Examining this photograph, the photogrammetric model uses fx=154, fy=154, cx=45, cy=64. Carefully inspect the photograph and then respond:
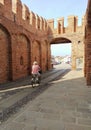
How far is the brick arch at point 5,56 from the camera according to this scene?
36.3 ft

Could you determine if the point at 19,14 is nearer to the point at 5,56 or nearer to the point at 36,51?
the point at 5,56

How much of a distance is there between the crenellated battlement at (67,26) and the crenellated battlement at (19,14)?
3.48 m

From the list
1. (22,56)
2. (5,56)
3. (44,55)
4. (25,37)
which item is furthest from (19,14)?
(44,55)

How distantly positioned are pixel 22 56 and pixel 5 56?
2753mm

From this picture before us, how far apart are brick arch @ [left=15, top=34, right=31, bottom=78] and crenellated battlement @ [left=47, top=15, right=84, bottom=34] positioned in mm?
7138

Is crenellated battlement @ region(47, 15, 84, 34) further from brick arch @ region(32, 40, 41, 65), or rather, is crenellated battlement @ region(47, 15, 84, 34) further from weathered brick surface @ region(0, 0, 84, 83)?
brick arch @ region(32, 40, 41, 65)

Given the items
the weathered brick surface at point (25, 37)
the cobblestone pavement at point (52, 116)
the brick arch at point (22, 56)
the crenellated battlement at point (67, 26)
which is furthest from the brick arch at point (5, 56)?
the crenellated battlement at point (67, 26)

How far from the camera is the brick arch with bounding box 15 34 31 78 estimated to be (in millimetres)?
13137

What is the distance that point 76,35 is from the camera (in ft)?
67.8

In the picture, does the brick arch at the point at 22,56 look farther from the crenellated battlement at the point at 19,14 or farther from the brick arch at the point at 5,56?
the crenellated battlement at the point at 19,14

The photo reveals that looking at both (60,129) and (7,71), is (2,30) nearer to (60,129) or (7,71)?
(7,71)

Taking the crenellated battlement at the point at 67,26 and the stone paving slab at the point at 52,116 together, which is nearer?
the stone paving slab at the point at 52,116

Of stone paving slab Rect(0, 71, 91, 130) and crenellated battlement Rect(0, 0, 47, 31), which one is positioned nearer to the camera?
stone paving slab Rect(0, 71, 91, 130)

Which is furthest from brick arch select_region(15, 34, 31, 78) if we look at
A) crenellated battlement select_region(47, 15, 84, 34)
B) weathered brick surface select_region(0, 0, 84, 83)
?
crenellated battlement select_region(47, 15, 84, 34)
